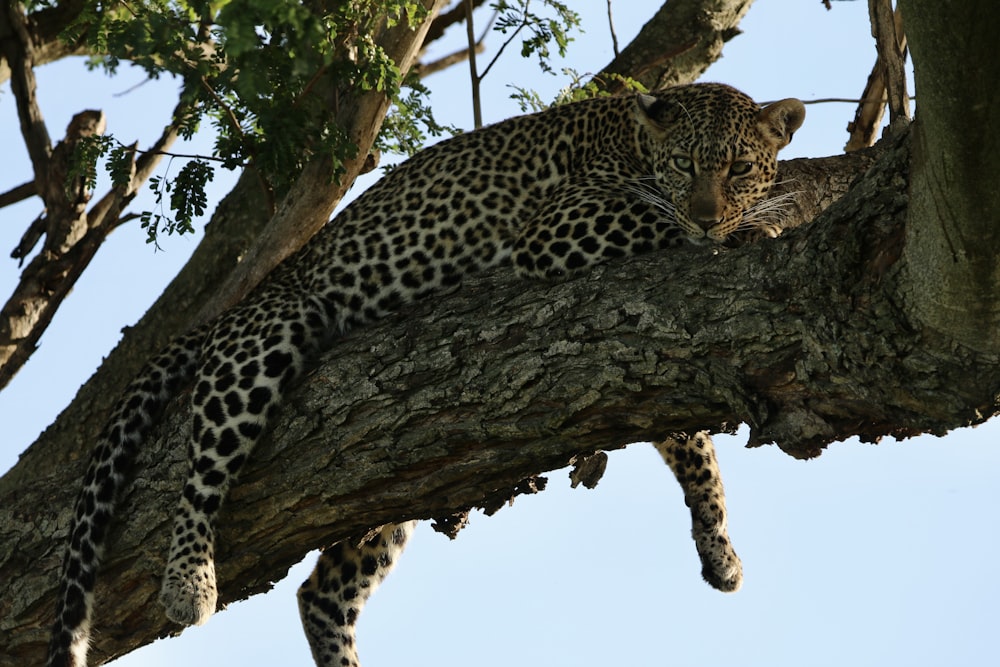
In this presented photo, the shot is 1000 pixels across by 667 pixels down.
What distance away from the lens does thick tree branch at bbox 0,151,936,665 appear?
5.66 meters

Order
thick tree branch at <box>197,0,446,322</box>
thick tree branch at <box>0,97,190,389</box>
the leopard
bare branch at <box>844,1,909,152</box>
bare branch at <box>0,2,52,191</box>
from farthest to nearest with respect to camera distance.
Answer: bare branch at <box>0,2,52,191</box>
thick tree branch at <box>0,97,190,389</box>
thick tree branch at <box>197,0,446,322</box>
bare branch at <box>844,1,909,152</box>
the leopard

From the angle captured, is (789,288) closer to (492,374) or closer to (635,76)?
(492,374)

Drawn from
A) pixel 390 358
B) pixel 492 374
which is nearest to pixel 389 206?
pixel 390 358

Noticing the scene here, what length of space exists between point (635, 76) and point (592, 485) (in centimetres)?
458

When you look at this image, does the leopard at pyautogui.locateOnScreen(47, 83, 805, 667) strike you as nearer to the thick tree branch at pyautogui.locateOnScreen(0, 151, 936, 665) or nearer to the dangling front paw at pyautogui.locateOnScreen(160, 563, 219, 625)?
the dangling front paw at pyautogui.locateOnScreen(160, 563, 219, 625)

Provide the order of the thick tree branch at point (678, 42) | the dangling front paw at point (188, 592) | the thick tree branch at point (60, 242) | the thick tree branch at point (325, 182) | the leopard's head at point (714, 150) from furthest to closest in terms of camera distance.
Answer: the thick tree branch at point (678, 42) < the thick tree branch at point (60, 242) < the thick tree branch at point (325, 182) < the leopard's head at point (714, 150) < the dangling front paw at point (188, 592)

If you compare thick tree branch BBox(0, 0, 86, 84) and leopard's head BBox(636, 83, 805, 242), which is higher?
thick tree branch BBox(0, 0, 86, 84)

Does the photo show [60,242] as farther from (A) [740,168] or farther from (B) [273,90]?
(A) [740,168]

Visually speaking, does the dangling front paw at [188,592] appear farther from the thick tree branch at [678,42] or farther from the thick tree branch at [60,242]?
the thick tree branch at [678,42]

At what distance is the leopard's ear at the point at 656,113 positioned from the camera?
821 cm

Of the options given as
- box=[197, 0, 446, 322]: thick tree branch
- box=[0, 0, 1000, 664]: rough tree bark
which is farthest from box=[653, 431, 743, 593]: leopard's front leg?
box=[197, 0, 446, 322]: thick tree branch

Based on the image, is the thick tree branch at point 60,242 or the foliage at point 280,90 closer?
the foliage at point 280,90

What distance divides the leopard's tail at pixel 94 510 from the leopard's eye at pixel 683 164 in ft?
11.6

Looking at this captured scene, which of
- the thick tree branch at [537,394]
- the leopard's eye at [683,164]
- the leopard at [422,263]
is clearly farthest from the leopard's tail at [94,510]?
the leopard's eye at [683,164]
